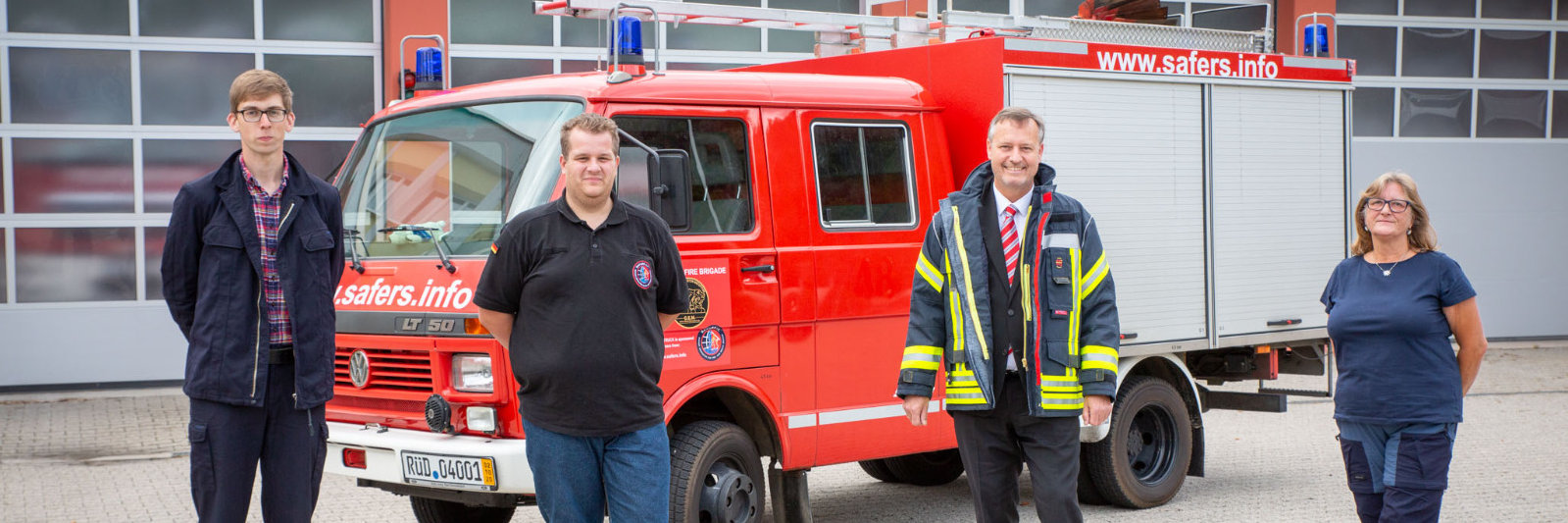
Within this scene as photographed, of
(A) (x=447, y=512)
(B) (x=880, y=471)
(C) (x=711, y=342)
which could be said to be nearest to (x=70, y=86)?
(A) (x=447, y=512)

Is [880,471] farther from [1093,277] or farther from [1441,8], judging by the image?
[1441,8]

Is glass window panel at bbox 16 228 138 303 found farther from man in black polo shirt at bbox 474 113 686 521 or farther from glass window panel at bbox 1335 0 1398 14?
glass window panel at bbox 1335 0 1398 14

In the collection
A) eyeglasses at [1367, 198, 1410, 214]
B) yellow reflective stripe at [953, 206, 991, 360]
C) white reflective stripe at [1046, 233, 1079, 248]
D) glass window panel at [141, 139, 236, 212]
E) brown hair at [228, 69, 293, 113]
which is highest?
glass window panel at [141, 139, 236, 212]

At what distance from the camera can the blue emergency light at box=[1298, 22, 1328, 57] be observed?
8992 millimetres

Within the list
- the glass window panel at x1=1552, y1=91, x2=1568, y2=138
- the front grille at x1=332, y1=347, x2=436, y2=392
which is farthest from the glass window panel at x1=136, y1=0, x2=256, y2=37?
the glass window panel at x1=1552, y1=91, x2=1568, y2=138

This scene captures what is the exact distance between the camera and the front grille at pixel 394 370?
19.1ft

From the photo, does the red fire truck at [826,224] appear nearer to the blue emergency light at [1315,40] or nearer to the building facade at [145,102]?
the blue emergency light at [1315,40]

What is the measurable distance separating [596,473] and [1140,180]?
4.33 m

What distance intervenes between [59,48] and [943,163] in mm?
9288

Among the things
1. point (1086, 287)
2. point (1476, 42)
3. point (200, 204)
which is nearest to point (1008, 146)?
point (1086, 287)

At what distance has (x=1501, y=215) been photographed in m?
18.2

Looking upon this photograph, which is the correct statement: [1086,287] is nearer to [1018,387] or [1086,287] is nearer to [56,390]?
[1018,387]

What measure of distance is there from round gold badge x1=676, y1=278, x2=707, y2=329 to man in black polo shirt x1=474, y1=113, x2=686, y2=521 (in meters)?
1.55

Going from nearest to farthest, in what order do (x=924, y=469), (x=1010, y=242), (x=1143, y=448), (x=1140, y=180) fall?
(x=1010, y=242)
(x=1140, y=180)
(x=1143, y=448)
(x=924, y=469)
